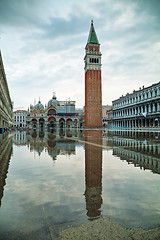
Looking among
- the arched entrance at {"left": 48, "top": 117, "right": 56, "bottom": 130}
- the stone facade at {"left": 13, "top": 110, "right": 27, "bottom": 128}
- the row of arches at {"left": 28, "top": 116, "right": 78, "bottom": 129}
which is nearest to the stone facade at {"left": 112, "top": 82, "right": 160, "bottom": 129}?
the row of arches at {"left": 28, "top": 116, "right": 78, "bottom": 129}

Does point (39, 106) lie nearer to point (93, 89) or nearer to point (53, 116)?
point (53, 116)

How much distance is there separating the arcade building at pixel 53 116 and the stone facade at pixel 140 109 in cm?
3479

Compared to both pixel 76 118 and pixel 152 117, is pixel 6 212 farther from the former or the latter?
pixel 76 118

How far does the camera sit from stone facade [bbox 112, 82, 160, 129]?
4881 centimetres

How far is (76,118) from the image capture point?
106688mm

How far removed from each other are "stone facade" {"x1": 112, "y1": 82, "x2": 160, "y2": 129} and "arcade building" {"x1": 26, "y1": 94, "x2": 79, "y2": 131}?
34.8 m

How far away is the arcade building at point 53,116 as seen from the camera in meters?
103

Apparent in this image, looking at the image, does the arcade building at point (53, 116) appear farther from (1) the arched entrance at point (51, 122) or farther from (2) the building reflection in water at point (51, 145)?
(2) the building reflection in water at point (51, 145)

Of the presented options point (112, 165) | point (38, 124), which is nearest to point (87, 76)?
point (38, 124)

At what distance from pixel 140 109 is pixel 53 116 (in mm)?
59267

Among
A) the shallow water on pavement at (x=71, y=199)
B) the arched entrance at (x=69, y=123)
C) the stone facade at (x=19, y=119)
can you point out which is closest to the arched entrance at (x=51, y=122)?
the arched entrance at (x=69, y=123)

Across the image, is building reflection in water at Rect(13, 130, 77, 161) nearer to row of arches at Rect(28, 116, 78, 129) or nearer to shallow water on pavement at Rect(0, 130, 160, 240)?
shallow water on pavement at Rect(0, 130, 160, 240)

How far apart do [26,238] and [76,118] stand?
104525mm

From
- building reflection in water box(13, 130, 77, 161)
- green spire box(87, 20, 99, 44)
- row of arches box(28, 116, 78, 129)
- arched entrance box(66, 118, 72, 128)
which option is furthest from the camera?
arched entrance box(66, 118, 72, 128)
